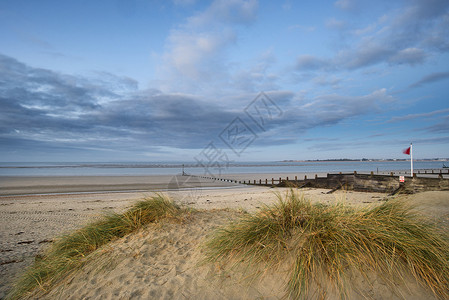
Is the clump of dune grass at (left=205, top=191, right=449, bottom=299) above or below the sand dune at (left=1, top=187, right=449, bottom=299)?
above

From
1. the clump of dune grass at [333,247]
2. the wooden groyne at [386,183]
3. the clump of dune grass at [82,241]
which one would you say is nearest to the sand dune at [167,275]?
the clump of dune grass at [333,247]

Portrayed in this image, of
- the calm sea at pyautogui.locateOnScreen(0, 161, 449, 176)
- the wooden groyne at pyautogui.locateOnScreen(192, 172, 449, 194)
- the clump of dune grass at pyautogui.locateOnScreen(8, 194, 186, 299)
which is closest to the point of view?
the clump of dune grass at pyautogui.locateOnScreen(8, 194, 186, 299)

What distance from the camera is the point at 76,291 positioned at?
11.4 feet

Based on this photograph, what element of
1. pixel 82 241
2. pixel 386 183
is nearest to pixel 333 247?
pixel 82 241

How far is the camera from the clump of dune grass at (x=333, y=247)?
3.03 m

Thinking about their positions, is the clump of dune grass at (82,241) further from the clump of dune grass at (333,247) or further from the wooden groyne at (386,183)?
the wooden groyne at (386,183)

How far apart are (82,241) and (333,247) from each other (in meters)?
4.48

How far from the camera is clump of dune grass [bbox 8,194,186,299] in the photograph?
3.99 metres

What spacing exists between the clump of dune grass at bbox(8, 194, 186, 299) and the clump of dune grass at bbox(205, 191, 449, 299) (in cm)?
203

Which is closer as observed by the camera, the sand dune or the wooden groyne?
the sand dune

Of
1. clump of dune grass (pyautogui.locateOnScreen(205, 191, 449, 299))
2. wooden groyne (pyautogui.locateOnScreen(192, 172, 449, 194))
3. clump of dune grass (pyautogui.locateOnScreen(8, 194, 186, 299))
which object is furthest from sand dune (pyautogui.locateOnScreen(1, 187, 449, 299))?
wooden groyne (pyautogui.locateOnScreen(192, 172, 449, 194))

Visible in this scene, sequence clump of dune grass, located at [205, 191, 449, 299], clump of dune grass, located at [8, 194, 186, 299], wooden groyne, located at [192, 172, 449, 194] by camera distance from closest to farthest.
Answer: clump of dune grass, located at [205, 191, 449, 299] → clump of dune grass, located at [8, 194, 186, 299] → wooden groyne, located at [192, 172, 449, 194]

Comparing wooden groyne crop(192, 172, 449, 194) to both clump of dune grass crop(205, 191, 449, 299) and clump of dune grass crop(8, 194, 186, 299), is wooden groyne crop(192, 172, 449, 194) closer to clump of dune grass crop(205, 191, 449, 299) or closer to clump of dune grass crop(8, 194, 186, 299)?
clump of dune grass crop(8, 194, 186, 299)

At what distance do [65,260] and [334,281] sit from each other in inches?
168
